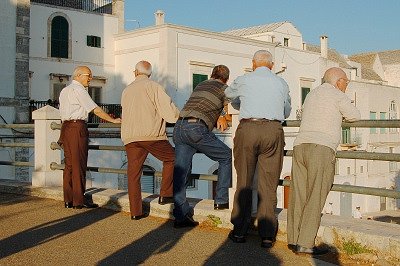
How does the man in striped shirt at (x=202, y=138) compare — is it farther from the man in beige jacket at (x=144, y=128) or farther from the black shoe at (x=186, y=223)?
the man in beige jacket at (x=144, y=128)

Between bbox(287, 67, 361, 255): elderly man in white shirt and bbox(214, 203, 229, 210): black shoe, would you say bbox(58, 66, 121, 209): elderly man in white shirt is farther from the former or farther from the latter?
bbox(287, 67, 361, 255): elderly man in white shirt

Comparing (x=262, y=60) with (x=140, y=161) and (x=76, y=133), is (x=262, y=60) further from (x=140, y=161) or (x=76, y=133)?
(x=76, y=133)

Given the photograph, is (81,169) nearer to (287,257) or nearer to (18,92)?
(287,257)

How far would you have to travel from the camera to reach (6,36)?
25.0m

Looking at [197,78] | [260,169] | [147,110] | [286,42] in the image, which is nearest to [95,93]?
[197,78]

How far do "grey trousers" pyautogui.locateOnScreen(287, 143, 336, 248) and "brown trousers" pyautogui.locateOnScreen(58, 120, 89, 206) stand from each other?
3.22 metres

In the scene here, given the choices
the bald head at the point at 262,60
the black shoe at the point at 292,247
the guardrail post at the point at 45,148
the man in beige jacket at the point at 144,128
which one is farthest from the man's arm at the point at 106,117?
the black shoe at the point at 292,247

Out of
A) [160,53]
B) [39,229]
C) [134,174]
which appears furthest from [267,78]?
[160,53]

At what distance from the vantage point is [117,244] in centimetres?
509

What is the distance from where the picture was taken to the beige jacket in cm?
614

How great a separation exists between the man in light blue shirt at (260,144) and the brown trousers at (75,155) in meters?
2.59

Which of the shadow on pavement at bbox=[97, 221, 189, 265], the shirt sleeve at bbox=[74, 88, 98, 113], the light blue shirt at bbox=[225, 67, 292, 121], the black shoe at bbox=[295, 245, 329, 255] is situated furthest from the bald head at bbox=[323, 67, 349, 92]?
the shirt sleeve at bbox=[74, 88, 98, 113]

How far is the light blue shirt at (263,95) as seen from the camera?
Result: 16.6 feet

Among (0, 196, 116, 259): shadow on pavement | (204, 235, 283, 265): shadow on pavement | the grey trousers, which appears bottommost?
(204, 235, 283, 265): shadow on pavement
